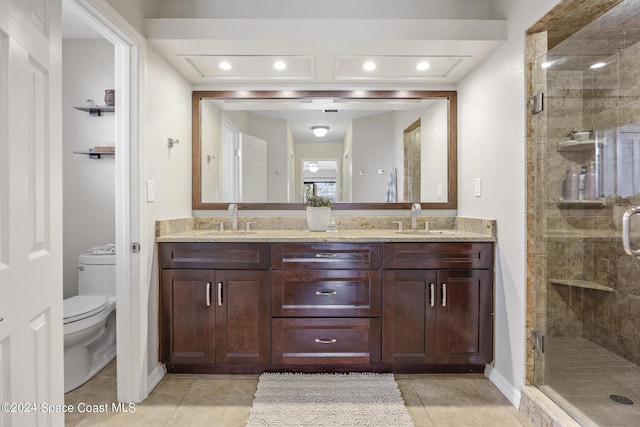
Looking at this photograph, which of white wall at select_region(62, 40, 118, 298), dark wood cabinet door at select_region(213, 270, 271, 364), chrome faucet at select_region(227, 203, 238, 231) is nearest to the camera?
dark wood cabinet door at select_region(213, 270, 271, 364)

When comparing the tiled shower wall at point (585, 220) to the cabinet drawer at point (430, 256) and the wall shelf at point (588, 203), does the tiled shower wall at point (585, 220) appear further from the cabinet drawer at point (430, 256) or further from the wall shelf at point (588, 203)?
the cabinet drawer at point (430, 256)

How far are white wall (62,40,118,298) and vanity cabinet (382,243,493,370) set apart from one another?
2250 mm

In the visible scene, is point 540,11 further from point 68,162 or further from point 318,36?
point 68,162

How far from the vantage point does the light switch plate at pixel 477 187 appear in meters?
2.24

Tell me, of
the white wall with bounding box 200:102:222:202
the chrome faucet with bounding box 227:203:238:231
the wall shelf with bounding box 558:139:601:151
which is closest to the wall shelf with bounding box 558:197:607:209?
the wall shelf with bounding box 558:139:601:151

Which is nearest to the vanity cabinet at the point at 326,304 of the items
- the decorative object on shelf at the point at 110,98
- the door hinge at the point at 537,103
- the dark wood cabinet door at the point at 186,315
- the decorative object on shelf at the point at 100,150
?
the dark wood cabinet door at the point at 186,315

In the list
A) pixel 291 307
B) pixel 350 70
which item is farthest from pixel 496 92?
pixel 291 307

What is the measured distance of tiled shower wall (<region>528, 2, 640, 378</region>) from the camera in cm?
176

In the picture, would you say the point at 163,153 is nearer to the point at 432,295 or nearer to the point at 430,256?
the point at 430,256

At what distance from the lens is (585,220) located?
1874 mm

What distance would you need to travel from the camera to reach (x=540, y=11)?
164 cm

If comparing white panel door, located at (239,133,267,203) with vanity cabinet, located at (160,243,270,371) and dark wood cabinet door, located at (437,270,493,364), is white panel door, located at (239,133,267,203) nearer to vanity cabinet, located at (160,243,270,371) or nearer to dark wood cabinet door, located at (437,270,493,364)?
vanity cabinet, located at (160,243,270,371)

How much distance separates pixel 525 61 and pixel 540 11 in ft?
0.74

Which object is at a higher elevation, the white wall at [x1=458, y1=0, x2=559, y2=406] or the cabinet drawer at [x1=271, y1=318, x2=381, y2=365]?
the white wall at [x1=458, y1=0, x2=559, y2=406]
